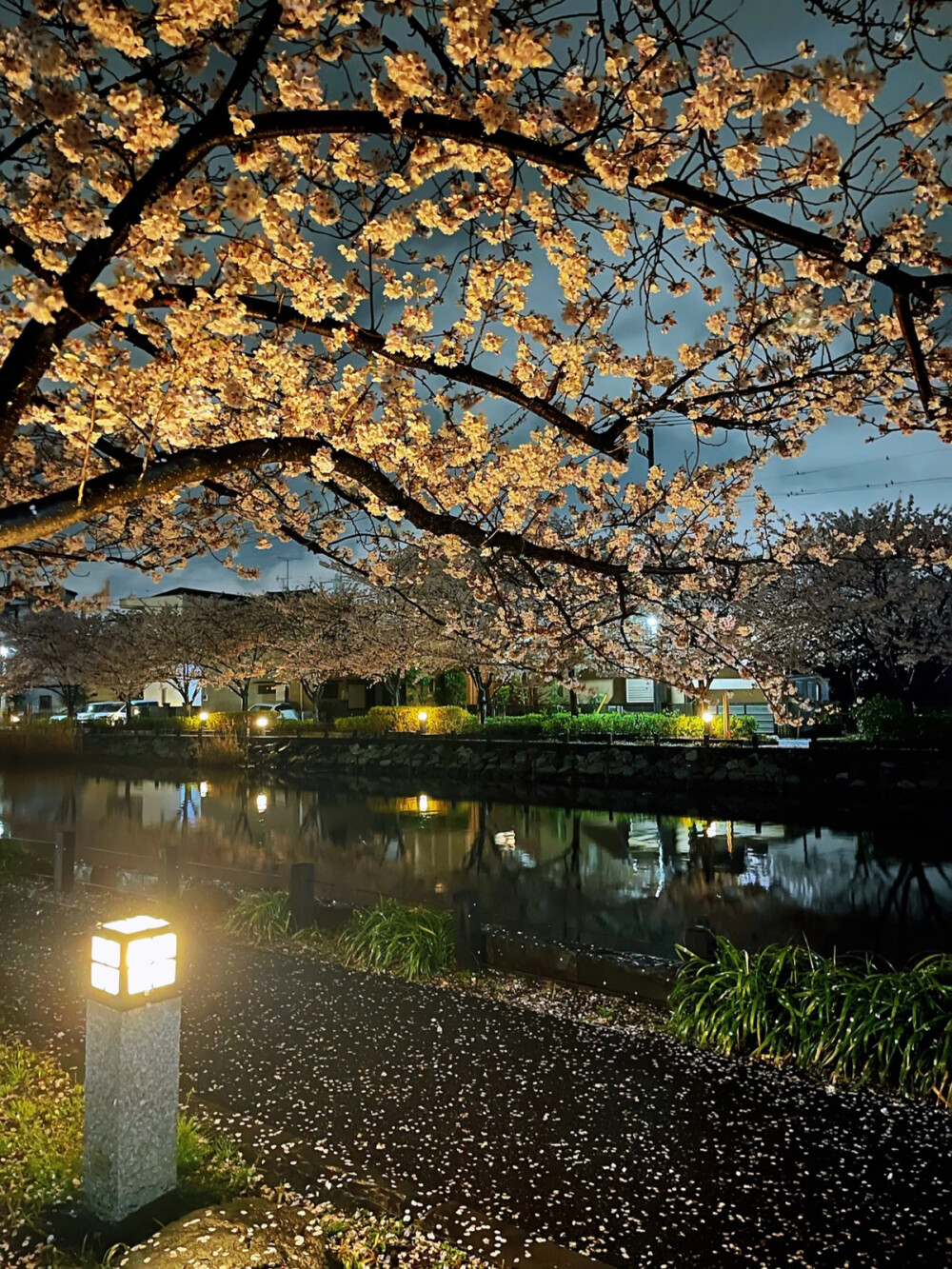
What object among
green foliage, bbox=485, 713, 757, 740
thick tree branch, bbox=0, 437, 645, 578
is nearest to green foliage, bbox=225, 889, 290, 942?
thick tree branch, bbox=0, 437, 645, 578

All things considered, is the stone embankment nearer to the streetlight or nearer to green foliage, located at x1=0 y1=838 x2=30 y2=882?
green foliage, located at x1=0 y1=838 x2=30 y2=882

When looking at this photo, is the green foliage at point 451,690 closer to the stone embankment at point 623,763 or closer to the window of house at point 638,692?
the stone embankment at point 623,763

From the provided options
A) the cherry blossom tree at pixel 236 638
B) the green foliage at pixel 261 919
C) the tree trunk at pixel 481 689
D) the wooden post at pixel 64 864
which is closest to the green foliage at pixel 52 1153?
the green foliage at pixel 261 919

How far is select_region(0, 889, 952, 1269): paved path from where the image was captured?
11.8 ft

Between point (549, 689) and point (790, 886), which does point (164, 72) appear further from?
point (549, 689)

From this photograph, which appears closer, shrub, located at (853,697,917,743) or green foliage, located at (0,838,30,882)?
green foliage, located at (0,838,30,882)

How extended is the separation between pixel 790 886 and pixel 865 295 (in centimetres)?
999

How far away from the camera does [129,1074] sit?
3441 mm

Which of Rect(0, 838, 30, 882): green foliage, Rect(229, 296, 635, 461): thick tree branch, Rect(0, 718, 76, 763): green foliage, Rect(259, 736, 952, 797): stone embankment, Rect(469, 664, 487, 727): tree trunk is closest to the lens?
Rect(229, 296, 635, 461): thick tree branch

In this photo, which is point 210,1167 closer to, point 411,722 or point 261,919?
point 261,919

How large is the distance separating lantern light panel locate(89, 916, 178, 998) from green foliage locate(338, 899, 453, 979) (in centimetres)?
382

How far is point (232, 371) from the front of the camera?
17.8ft

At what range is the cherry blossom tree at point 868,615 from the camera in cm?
2553

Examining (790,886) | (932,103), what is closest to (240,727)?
(790,886)
